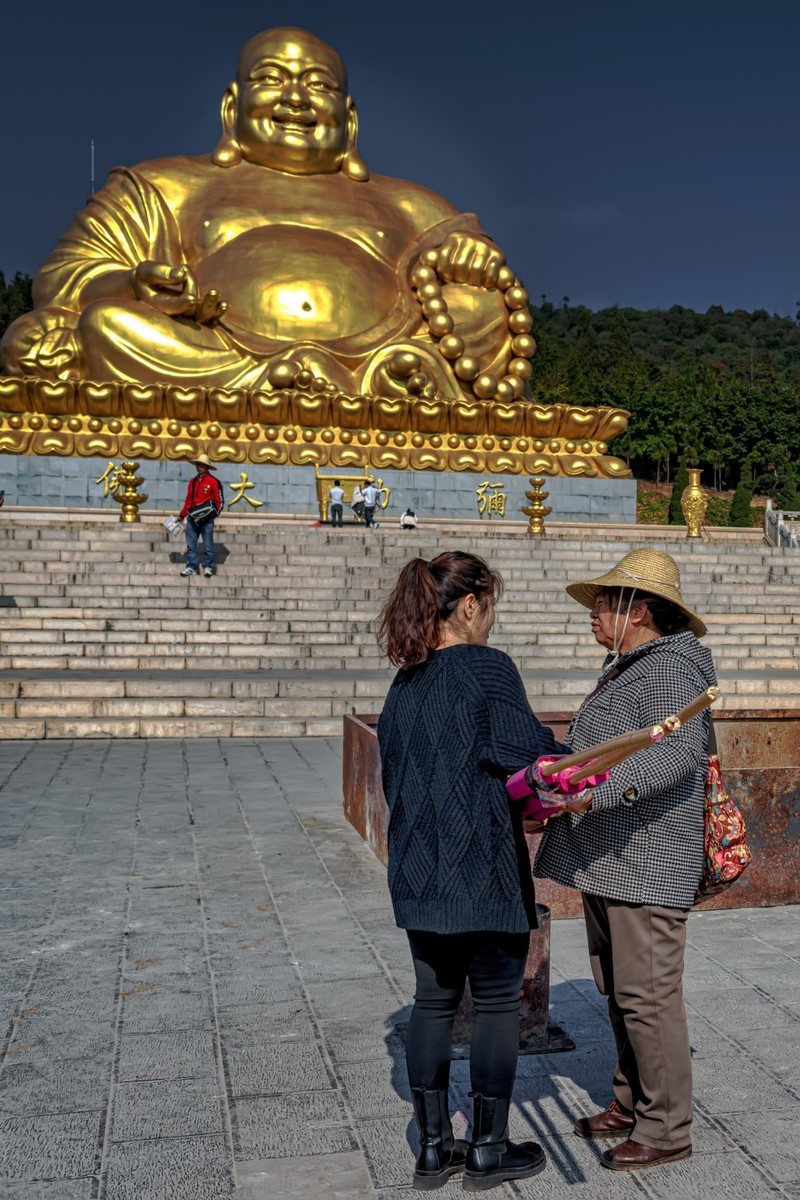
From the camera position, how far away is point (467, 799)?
2.23m

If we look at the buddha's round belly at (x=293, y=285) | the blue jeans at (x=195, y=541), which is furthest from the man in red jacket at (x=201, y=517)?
the buddha's round belly at (x=293, y=285)

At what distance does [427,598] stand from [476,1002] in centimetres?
75

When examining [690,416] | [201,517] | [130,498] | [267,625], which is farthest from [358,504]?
[690,416]

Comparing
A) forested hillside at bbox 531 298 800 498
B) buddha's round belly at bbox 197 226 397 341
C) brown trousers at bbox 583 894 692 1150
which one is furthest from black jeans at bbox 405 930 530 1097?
forested hillside at bbox 531 298 800 498

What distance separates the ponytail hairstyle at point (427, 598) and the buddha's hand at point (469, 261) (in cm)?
1635

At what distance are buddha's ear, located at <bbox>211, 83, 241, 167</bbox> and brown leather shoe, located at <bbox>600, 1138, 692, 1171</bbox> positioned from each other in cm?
1792

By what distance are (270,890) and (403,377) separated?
13.5m

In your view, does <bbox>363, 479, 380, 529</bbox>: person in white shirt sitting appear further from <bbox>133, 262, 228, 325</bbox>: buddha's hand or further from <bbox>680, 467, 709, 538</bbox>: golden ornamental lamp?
<bbox>680, 467, 709, 538</bbox>: golden ornamental lamp

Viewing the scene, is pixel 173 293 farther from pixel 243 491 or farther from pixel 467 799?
pixel 467 799

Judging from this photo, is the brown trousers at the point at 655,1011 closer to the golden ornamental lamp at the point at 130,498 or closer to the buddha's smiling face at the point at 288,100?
the golden ornamental lamp at the point at 130,498

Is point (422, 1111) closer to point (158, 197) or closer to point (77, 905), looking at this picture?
point (77, 905)

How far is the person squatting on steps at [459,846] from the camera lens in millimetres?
2223

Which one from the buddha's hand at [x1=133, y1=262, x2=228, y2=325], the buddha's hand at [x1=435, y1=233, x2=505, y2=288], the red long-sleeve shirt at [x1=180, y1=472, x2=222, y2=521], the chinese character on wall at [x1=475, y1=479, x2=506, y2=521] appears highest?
the buddha's hand at [x1=435, y1=233, x2=505, y2=288]

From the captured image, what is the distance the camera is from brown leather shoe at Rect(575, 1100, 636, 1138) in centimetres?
249
